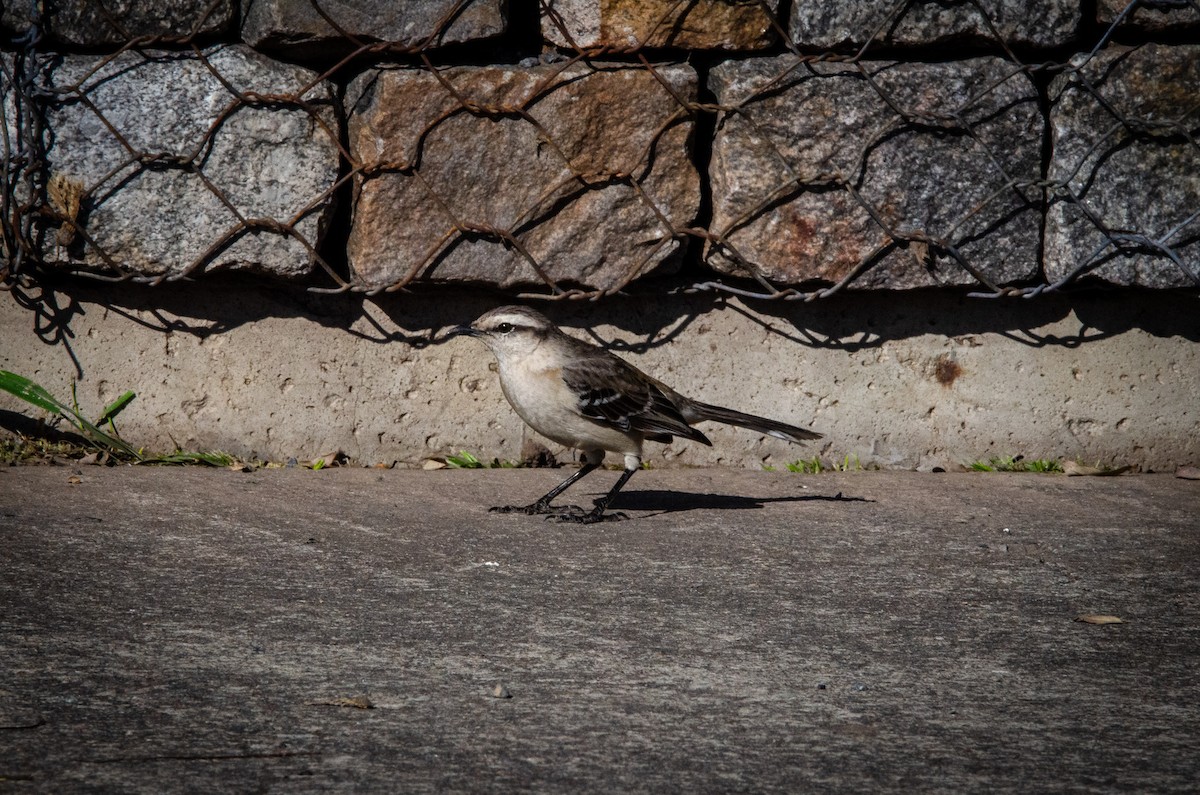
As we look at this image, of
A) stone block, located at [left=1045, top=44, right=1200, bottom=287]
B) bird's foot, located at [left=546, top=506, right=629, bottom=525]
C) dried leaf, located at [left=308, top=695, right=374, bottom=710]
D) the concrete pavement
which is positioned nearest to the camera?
the concrete pavement

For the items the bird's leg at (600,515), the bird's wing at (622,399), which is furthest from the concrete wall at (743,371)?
the bird's leg at (600,515)

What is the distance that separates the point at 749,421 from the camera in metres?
5.15

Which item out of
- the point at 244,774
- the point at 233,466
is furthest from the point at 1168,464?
the point at 244,774

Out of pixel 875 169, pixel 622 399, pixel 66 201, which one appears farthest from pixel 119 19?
pixel 875 169

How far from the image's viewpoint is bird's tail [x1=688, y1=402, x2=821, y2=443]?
16.9 ft

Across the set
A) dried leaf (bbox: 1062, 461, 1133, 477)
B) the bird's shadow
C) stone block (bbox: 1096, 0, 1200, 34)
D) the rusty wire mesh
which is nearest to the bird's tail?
the bird's shadow

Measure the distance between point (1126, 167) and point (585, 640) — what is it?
359 centimetres

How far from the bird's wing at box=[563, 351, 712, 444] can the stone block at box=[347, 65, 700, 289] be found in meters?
0.50

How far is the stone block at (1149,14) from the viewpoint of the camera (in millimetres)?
5203

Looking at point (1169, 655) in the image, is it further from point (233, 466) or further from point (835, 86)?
point (233, 466)

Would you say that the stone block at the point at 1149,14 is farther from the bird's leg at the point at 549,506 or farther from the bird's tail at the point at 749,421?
the bird's leg at the point at 549,506

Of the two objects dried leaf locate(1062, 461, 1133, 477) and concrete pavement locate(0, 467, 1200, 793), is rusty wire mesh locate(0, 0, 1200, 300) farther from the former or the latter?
concrete pavement locate(0, 467, 1200, 793)

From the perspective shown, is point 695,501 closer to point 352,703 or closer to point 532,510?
point 532,510

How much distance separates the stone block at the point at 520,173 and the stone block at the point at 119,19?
67cm
